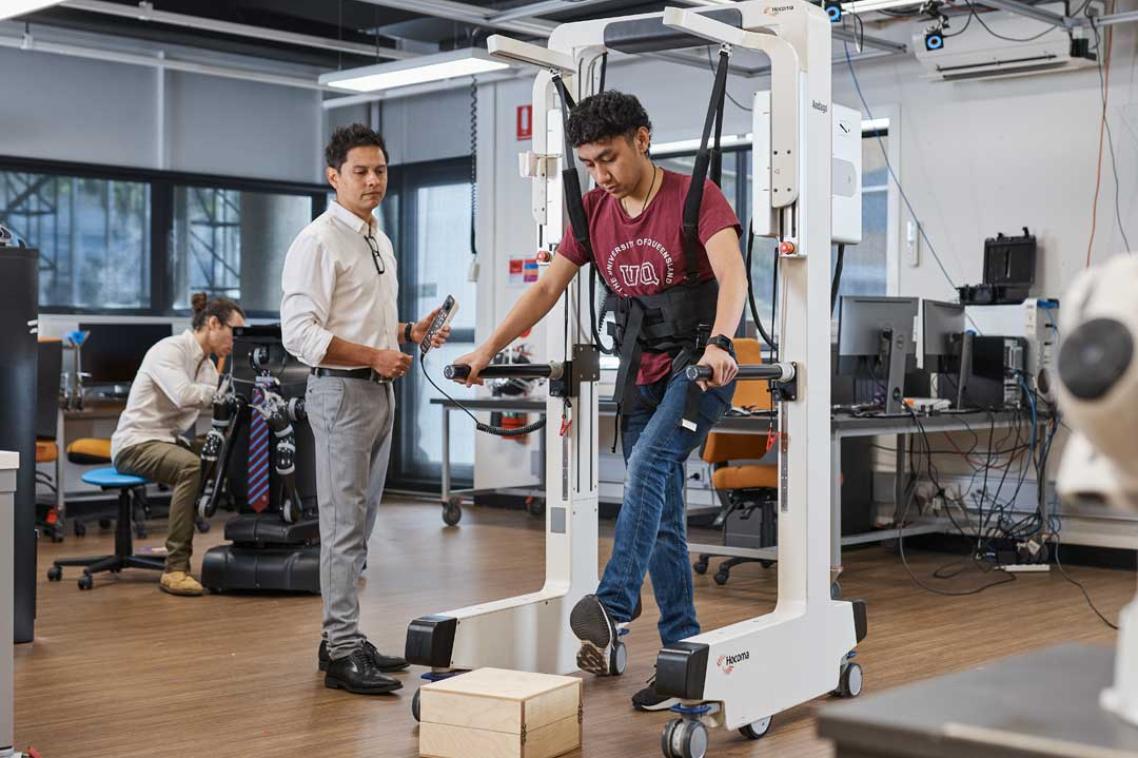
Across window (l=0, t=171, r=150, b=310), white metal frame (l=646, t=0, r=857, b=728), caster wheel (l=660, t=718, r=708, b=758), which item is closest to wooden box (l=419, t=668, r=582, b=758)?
caster wheel (l=660, t=718, r=708, b=758)

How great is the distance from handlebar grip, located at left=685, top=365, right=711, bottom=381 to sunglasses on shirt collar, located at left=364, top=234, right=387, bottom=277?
4.22 ft

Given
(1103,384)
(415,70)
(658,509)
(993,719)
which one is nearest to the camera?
(1103,384)

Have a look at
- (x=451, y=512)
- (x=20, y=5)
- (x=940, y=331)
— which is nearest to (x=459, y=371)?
(x=20, y=5)

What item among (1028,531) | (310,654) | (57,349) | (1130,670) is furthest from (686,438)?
(57,349)

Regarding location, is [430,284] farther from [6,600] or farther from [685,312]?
[6,600]

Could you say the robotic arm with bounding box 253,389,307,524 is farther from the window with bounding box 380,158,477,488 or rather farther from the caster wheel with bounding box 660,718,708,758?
the window with bounding box 380,158,477,488

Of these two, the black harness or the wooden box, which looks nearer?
the wooden box

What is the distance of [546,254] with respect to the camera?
13.2ft

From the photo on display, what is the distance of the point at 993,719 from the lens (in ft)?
3.79

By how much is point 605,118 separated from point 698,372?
2.37 feet

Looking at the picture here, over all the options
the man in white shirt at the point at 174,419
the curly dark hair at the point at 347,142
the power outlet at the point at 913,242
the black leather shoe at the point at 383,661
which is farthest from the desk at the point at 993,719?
the power outlet at the point at 913,242

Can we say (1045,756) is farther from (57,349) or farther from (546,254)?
(57,349)

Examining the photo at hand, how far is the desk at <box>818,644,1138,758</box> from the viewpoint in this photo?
1092 millimetres

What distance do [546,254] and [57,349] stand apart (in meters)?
4.07
